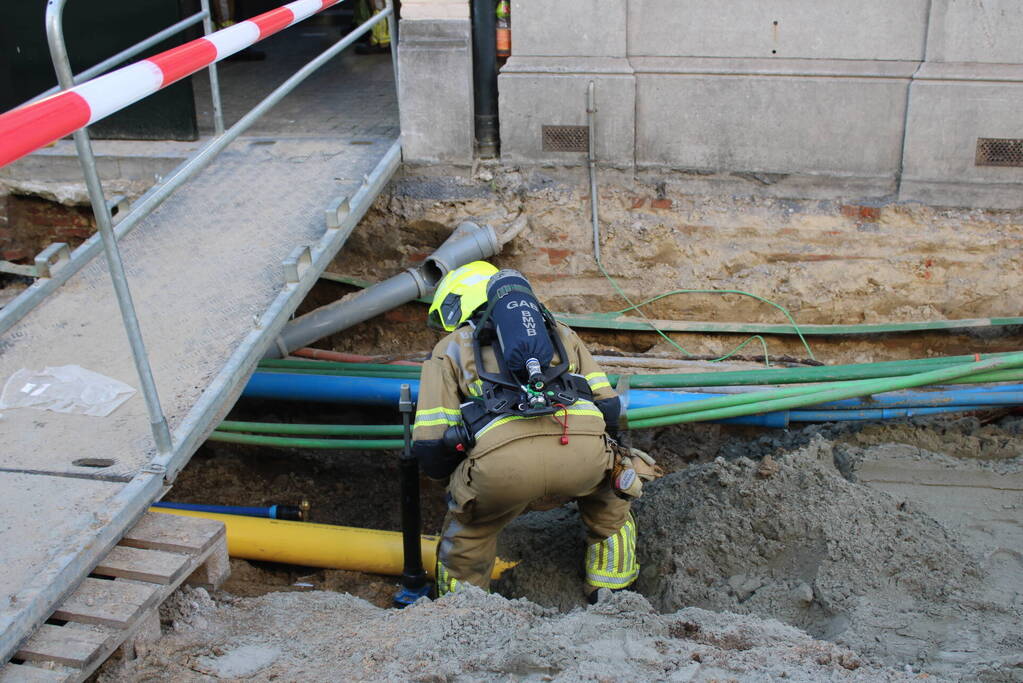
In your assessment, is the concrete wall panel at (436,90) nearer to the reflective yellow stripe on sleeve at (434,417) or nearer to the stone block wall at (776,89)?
the stone block wall at (776,89)

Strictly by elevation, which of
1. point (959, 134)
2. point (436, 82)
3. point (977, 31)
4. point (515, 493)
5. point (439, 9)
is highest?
point (439, 9)

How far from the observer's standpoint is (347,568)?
4.61m

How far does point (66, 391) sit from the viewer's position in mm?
3893

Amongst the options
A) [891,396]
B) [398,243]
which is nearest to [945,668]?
[891,396]

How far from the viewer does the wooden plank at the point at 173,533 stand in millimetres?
3244

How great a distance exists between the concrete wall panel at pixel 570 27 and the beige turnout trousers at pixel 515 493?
270 cm

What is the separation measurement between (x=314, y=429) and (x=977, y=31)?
13.9 feet

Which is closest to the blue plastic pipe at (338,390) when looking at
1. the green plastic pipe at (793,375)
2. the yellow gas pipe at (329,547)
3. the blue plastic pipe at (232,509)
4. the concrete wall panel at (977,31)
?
the green plastic pipe at (793,375)

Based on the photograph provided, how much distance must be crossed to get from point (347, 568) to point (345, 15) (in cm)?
694

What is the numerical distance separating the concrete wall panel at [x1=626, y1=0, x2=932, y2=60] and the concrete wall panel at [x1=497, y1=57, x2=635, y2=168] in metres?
0.25

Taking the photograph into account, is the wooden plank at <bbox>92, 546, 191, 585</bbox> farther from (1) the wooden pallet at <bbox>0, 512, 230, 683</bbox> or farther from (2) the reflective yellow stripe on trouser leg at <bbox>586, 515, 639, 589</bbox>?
(2) the reflective yellow stripe on trouser leg at <bbox>586, 515, 639, 589</bbox>

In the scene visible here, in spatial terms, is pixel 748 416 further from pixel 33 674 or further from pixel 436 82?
pixel 33 674

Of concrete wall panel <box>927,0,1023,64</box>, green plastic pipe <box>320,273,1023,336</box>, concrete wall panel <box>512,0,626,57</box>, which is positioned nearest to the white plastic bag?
green plastic pipe <box>320,273,1023,336</box>

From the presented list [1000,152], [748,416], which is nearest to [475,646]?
[748,416]
